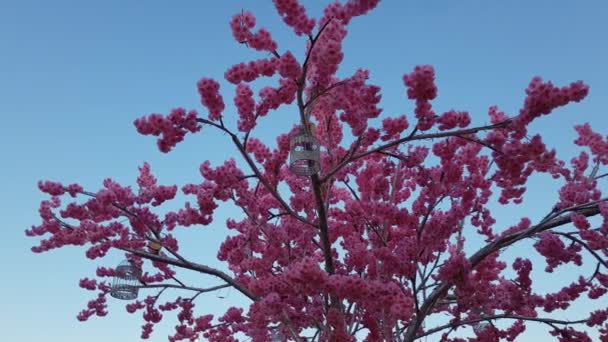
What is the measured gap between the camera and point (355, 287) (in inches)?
180

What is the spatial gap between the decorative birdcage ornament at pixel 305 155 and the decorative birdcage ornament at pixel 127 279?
9.47 feet

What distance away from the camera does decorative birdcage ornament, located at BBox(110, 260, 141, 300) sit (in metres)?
6.98

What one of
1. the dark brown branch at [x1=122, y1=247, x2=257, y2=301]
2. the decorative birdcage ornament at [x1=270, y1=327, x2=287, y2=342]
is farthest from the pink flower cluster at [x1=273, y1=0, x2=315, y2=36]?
the decorative birdcage ornament at [x1=270, y1=327, x2=287, y2=342]

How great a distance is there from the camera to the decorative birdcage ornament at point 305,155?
5.34 m

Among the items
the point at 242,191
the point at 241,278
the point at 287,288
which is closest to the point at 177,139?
the point at 242,191

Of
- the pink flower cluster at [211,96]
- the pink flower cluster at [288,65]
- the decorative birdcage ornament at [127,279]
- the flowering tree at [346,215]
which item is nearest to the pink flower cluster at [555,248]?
the flowering tree at [346,215]

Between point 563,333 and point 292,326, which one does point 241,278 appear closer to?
point 292,326

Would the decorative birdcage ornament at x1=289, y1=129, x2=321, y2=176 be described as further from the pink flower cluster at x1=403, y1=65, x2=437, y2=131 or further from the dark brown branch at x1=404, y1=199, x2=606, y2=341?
the dark brown branch at x1=404, y1=199, x2=606, y2=341

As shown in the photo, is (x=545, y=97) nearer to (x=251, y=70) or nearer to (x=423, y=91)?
(x=423, y=91)

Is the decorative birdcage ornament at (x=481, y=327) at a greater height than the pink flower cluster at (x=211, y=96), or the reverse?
the pink flower cluster at (x=211, y=96)

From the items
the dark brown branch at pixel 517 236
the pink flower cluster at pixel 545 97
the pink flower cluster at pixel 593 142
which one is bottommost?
the dark brown branch at pixel 517 236

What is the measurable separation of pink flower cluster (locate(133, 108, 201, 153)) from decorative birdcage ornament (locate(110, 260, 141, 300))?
8.60 ft

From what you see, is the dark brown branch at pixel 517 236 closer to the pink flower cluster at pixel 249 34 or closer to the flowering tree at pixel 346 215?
the flowering tree at pixel 346 215

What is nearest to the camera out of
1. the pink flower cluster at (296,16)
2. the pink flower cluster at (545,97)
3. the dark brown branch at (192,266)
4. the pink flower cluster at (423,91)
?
the pink flower cluster at (545,97)
